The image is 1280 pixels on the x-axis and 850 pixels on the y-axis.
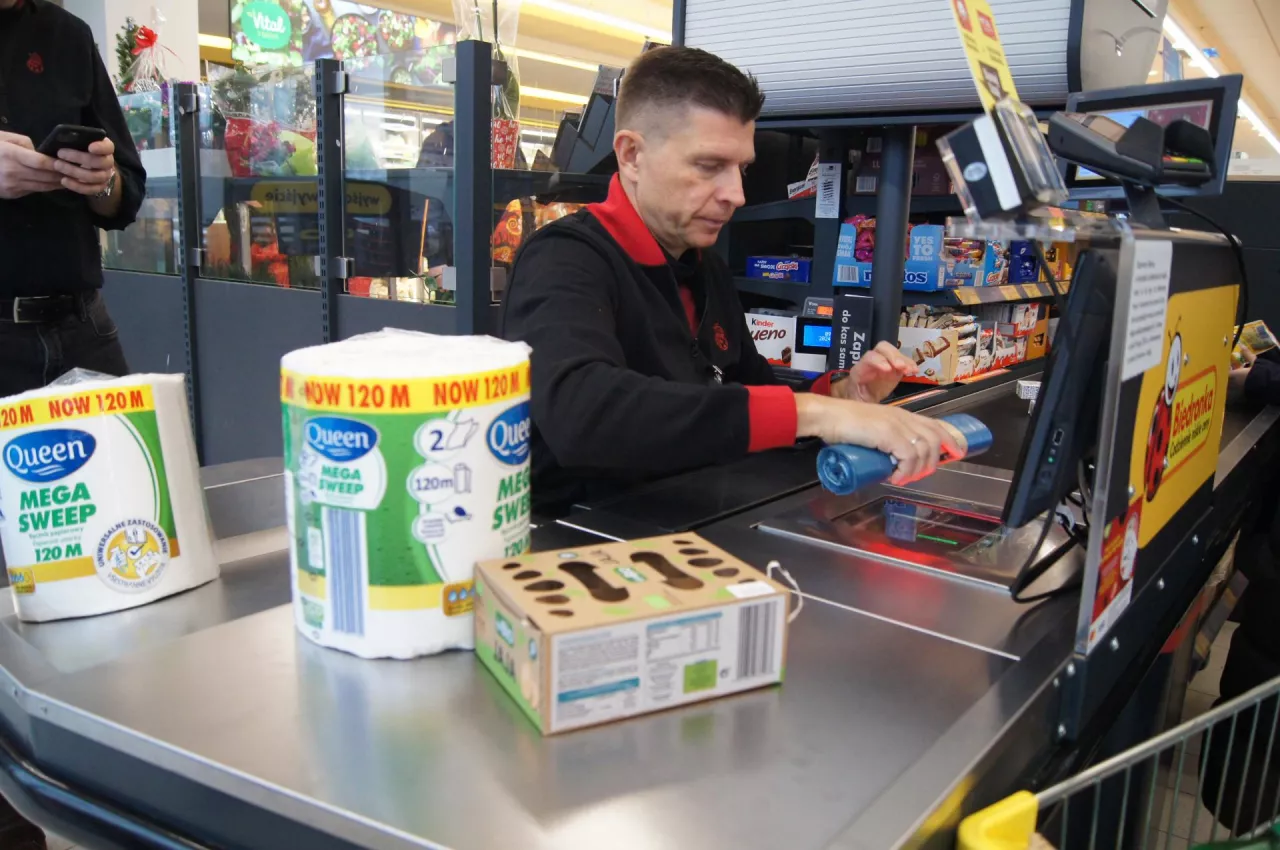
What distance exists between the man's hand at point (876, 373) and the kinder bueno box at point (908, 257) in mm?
781

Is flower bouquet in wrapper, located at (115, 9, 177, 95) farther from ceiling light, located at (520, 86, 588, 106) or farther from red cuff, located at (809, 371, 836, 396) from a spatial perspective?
ceiling light, located at (520, 86, 588, 106)

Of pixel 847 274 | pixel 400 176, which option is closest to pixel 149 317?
pixel 400 176

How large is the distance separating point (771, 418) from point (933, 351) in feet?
5.10

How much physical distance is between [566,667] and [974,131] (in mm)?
499

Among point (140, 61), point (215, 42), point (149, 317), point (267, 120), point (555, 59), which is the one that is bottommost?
point (149, 317)

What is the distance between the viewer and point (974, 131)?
0.73 metres

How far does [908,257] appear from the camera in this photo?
8.74 feet

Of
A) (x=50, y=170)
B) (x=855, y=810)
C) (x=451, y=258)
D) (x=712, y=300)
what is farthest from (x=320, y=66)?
(x=855, y=810)

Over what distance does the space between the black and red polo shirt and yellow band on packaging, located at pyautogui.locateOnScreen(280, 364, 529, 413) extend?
1.55 feet

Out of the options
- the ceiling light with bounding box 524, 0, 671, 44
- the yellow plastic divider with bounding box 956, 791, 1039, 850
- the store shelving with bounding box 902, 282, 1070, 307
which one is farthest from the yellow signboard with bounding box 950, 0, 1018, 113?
the ceiling light with bounding box 524, 0, 671, 44

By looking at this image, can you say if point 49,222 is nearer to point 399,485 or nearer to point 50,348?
point 50,348

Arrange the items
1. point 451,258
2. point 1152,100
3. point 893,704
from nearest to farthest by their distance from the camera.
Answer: point 893,704 < point 1152,100 < point 451,258

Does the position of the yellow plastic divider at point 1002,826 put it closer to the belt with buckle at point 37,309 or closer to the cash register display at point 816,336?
the cash register display at point 816,336

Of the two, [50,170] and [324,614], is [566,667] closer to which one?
[324,614]
